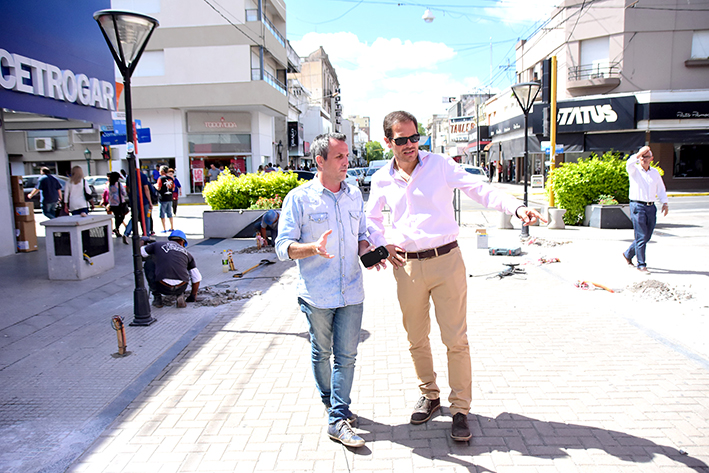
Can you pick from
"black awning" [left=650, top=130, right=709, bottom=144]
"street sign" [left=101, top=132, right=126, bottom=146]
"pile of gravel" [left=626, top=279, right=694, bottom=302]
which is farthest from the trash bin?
"black awning" [left=650, top=130, right=709, bottom=144]

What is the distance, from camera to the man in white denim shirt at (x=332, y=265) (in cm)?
322

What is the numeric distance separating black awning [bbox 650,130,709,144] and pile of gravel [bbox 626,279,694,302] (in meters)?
23.3

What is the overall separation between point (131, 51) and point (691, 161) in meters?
30.5

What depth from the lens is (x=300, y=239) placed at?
3299mm

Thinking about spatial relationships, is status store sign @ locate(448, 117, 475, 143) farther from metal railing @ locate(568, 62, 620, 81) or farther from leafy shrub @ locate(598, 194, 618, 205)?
leafy shrub @ locate(598, 194, 618, 205)

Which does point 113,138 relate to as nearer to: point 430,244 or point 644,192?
point 430,244

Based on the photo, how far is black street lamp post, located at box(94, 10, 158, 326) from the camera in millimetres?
5453

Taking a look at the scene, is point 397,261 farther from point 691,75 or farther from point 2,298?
point 691,75

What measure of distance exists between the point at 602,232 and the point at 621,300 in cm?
684

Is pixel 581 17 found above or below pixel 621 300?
above

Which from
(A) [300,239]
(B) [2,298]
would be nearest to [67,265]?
(B) [2,298]

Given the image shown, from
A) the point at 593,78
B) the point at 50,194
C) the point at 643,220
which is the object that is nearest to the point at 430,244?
the point at 643,220

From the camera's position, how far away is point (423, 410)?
11.6 feet

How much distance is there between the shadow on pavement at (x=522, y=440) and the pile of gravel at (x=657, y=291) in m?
4.03
